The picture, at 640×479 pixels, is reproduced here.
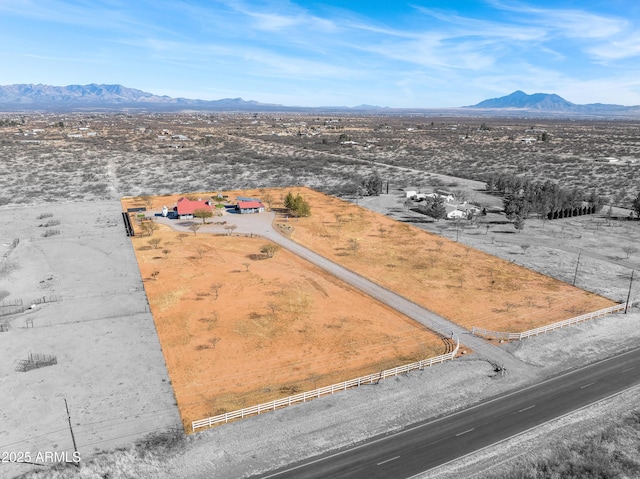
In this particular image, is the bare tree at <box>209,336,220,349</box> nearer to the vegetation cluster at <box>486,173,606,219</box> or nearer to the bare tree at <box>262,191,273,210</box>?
the bare tree at <box>262,191,273,210</box>

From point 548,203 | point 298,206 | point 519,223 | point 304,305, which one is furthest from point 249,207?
point 548,203

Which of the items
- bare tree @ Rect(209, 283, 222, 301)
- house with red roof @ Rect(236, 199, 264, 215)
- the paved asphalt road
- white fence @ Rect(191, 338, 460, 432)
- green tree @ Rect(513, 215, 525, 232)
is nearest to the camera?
the paved asphalt road

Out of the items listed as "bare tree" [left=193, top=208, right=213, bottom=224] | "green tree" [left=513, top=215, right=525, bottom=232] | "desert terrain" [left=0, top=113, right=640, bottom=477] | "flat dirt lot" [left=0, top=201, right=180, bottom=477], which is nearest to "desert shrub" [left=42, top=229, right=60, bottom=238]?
"desert terrain" [left=0, top=113, right=640, bottom=477]

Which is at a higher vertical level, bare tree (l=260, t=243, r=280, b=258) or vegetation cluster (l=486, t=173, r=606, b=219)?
vegetation cluster (l=486, t=173, r=606, b=219)

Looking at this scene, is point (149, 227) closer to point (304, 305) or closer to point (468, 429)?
point (304, 305)

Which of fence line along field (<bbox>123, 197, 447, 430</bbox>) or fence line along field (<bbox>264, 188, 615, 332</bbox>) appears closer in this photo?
fence line along field (<bbox>123, 197, 447, 430</bbox>)

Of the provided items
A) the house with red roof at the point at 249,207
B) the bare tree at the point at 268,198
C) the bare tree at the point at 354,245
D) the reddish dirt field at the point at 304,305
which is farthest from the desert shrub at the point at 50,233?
the bare tree at the point at 354,245

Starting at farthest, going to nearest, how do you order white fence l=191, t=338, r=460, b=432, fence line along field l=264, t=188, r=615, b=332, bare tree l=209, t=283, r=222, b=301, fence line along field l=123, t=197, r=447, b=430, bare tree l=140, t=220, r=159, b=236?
bare tree l=140, t=220, r=159, b=236 < bare tree l=209, t=283, r=222, b=301 < fence line along field l=264, t=188, r=615, b=332 < fence line along field l=123, t=197, r=447, b=430 < white fence l=191, t=338, r=460, b=432
